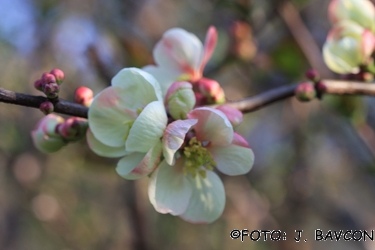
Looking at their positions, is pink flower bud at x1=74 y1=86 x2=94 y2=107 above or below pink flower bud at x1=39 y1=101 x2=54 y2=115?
below

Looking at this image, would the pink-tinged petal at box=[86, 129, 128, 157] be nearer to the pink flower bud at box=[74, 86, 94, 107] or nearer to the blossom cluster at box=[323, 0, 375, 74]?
the pink flower bud at box=[74, 86, 94, 107]

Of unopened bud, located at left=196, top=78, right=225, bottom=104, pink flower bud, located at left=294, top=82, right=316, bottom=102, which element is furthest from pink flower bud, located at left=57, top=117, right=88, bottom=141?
pink flower bud, located at left=294, top=82, right=316, bottom=102

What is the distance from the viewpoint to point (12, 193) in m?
2.24

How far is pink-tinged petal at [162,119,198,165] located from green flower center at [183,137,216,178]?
7 cm

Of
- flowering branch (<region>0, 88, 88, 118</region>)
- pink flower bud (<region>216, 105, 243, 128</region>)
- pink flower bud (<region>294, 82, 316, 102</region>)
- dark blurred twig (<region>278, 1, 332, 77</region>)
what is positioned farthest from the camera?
dark blurred twig (<region>278, 1, 332, 77</region>)

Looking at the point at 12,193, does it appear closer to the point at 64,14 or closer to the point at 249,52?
the point at 64,14

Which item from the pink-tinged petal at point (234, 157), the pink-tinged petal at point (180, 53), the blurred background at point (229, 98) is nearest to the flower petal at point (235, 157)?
the pink-tinged petal at point (234, 157)

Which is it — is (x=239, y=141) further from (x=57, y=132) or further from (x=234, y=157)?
(x=57, y=132)

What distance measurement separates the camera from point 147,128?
0.51m

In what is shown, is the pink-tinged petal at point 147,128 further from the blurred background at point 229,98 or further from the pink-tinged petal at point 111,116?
the blurred background at point 229,98

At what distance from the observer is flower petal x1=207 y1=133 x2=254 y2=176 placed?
22.6 inches

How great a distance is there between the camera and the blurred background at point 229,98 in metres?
1.41

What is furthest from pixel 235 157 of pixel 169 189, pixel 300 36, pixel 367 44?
pixel 300 36

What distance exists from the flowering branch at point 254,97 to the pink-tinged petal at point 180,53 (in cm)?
13
